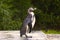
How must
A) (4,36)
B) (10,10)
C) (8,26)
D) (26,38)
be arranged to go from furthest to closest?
(10,10), (8,26), (4,36), (26,38)

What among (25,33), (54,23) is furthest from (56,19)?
(25,33)

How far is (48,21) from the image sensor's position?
1071cm

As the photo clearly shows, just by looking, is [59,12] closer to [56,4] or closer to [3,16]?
[56,4]

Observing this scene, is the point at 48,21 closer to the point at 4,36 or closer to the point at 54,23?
the point at 54,23

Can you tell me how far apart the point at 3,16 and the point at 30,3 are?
5.17 feet

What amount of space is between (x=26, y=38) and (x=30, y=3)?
4574 mm

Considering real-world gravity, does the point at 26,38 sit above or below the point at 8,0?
below

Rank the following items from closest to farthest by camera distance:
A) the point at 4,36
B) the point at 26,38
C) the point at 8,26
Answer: the point at 26,38
the point at 4,36
the point at 8,26

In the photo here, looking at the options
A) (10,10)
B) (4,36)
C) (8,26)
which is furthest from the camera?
(10,10)

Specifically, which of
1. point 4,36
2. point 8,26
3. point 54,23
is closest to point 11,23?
point 8,26

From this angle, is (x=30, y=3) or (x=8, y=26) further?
(x=30, y=3)

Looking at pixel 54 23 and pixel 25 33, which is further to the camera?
pixel 54 23

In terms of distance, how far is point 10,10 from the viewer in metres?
10.2

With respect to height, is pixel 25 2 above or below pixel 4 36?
above
